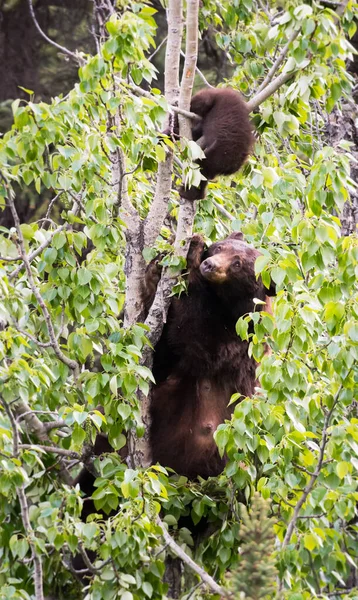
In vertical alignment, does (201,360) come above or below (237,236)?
below

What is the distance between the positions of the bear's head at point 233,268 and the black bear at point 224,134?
52 cm

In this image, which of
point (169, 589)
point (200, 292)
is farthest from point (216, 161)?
point (169, 589)

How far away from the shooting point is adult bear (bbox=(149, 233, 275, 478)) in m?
5.07

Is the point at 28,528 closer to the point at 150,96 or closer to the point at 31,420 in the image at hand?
the point at 31,420

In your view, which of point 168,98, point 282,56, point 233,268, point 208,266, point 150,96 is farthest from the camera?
point 233,268

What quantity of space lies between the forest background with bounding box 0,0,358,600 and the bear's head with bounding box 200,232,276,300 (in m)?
0.33

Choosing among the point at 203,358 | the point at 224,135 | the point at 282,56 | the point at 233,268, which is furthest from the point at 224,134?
the point at 203,358

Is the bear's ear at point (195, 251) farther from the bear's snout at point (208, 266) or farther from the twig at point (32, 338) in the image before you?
the twig at point (32, 338)

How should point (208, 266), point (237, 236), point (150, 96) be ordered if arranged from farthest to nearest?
point (237, 236), point (208, 266), point (150, 96)

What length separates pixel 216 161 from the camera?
183 inches

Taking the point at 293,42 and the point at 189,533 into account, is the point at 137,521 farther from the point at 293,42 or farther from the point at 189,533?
the point at 293,42

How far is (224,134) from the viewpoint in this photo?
15.0 ft

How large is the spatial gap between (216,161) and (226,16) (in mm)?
1309

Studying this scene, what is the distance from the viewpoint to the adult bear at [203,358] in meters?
5.07
